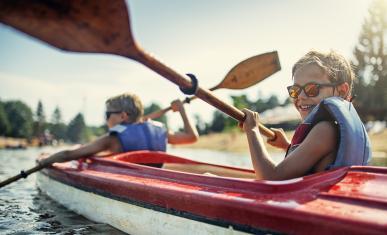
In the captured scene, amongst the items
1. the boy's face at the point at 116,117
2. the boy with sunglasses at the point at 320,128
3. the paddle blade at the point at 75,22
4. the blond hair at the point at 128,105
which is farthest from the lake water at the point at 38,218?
the paddle blade at the point at 75,22

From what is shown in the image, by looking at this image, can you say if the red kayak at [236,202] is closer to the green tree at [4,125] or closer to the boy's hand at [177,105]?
the boy's hand at [177,105]

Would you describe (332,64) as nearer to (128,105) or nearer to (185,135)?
(128,105)

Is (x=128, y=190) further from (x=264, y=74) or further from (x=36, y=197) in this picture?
(x=36, y=197)

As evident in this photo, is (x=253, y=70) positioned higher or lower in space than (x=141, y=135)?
higher

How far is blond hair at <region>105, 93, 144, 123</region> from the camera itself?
15.4 ft

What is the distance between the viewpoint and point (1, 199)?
5.33m

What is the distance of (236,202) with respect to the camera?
218 cm

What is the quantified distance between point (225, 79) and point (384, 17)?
41.7m

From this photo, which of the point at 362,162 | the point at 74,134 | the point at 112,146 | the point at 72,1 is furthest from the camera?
the point at 74,134

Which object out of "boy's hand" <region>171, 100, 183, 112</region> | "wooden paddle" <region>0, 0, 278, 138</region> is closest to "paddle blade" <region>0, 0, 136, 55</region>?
"wooden paddle" <region>0, 0, 278, 138</region>

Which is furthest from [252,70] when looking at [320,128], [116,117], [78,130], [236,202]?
[78,130]

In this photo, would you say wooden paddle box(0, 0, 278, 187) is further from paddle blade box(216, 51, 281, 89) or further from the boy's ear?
paddle blade box(216, 51, 281, 89)

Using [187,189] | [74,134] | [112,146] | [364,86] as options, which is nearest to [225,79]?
[112,146]

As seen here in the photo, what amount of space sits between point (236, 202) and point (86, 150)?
2650 mm
